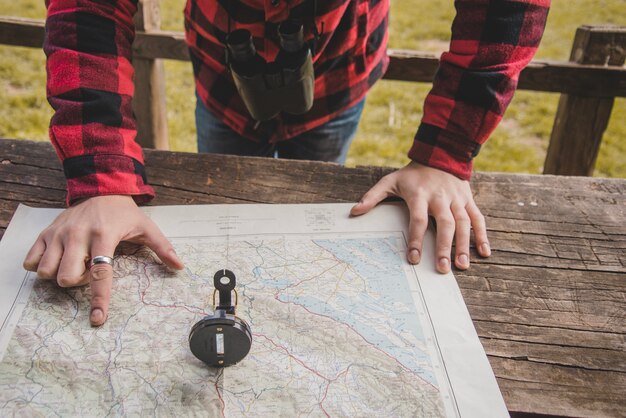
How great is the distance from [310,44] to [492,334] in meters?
0.82

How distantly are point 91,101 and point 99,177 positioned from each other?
170 mm

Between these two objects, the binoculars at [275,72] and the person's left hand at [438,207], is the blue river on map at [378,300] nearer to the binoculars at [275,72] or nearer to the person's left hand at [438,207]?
the person's left hand at [438,207]

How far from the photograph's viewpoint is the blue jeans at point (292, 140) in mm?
1626

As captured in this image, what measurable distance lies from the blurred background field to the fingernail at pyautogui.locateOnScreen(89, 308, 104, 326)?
250 cm

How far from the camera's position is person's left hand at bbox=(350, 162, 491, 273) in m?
1.05

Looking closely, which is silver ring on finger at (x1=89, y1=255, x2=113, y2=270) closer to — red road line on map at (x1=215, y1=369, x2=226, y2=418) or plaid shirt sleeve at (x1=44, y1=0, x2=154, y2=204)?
plaid shirt sleeve at (x1=44, y1=0, x2=154, y2=204)

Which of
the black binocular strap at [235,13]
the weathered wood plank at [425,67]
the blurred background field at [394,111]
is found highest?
the black binocular strap at [235,13]

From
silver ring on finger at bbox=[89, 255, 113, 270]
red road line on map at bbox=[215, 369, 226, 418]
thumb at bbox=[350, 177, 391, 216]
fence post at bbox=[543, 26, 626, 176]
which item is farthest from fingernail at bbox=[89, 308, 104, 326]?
fence post at bbox=[543, 26, 626, 176]

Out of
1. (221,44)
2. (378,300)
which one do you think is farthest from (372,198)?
(221,44)

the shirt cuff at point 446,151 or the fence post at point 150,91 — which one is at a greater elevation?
the shirt cuff at point 446,151

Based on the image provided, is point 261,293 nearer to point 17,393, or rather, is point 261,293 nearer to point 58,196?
point 17,393

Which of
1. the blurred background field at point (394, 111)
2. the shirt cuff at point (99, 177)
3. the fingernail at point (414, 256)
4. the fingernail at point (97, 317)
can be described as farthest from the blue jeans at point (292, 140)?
the blurred background field at point (394, 111)

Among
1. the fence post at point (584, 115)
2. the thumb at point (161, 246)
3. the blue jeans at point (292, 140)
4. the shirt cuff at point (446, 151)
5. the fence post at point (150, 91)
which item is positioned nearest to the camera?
the thumb at point (161, 246)

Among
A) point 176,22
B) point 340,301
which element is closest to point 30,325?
point 340,301
